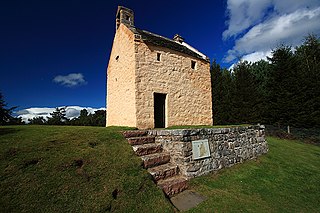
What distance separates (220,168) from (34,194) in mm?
5938

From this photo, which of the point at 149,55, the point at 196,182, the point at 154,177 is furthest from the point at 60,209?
the point at 149,55

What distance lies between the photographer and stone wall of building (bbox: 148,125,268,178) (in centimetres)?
533

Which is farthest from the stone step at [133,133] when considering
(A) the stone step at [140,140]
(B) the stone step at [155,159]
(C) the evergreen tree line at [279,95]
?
(C) the evergreen tree line at [279,95]


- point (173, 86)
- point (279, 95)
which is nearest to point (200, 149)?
point (173, 86)

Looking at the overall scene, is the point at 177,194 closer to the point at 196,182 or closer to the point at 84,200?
the point at 196,182

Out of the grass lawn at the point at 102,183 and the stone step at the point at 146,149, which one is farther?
the stone step at the point at 146,149

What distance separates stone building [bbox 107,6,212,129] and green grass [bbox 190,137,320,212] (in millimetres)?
4778

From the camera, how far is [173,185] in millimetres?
4457

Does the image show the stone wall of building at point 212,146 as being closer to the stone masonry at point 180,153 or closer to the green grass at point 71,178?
the stone masonry at point 180,153

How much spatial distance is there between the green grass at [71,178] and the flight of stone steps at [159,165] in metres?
0.40

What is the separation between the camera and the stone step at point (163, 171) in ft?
15.0

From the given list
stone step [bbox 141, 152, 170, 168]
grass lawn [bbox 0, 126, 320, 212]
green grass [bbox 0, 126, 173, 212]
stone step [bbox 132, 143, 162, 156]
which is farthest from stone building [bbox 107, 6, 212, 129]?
green grass [bbox 0, 126, 173, 212]

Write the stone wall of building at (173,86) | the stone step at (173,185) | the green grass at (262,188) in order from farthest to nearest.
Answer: the stone wall of building at (173,86) → the stone step at (173,185) → the green grass at (262,188)

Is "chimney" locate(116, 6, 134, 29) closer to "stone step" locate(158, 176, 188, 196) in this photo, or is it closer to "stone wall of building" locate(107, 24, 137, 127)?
"stone wall of building" locate(107, 24, 137, 127)
